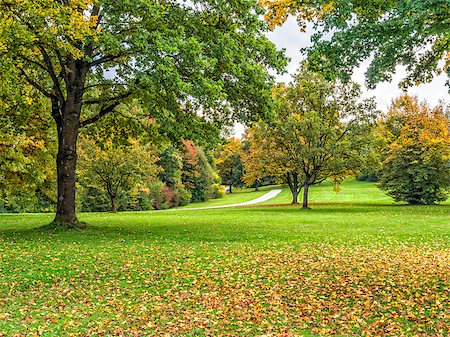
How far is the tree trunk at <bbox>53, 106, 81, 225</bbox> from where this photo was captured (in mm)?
15164

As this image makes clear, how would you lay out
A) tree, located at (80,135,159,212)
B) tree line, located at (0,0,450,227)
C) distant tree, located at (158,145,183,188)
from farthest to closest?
distant tree, located at (158,145,183,188), tree, located at (80,135,159,212), tree line, located at (0,0,450,227)

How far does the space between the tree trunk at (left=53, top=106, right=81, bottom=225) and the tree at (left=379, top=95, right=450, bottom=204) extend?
26278 millimetres

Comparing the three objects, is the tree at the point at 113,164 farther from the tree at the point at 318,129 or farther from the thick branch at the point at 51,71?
the thick branch at the point at 51,71

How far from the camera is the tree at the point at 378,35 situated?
634cm

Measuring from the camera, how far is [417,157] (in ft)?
114

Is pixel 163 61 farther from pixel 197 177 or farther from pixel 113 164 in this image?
pixel 197 177

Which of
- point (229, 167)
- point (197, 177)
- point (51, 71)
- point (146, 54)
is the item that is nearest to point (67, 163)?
point (51, 71)

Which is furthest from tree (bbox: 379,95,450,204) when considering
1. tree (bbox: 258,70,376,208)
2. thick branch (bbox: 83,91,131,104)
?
thick branch (bbox: 83,91,131,104)

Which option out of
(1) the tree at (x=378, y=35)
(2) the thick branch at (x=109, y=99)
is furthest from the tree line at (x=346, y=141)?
(1) the tree at (x=378, y=35)

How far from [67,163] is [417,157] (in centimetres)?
3026

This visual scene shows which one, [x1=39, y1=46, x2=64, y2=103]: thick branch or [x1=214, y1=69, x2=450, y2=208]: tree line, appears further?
[x1=214, y1=69, x2=450, y2=208]: tree line

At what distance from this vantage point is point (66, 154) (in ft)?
49.7

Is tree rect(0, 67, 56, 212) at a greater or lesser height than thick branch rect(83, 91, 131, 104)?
lesser

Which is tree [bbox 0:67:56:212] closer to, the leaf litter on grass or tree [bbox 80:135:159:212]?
the leaf litter on grass
